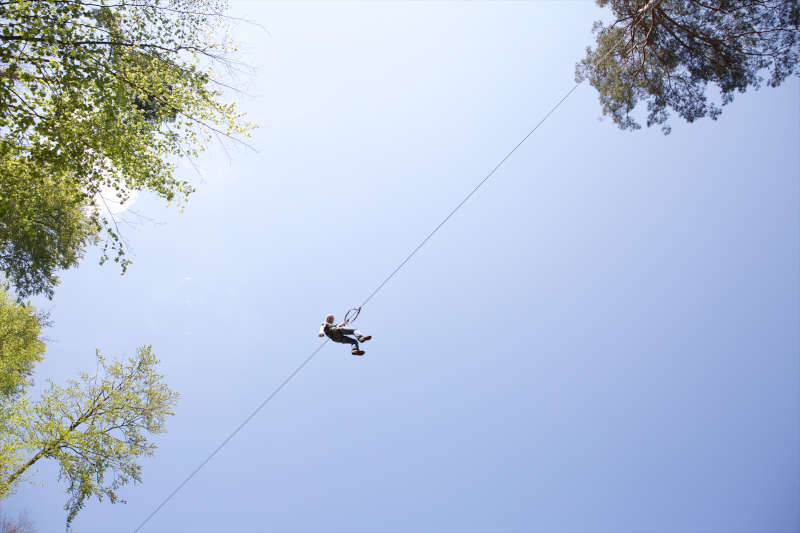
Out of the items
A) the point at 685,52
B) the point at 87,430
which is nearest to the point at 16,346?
the point at 87,430

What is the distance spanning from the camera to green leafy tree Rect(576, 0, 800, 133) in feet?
28.1

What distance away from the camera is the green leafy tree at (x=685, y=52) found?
8.55 m

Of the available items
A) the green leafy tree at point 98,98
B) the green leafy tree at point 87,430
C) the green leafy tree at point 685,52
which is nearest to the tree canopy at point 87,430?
the green leafy tree at point 87,430

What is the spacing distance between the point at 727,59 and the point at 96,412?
20082mm

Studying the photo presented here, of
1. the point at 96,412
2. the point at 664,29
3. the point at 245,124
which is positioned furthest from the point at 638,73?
the point at 96,412

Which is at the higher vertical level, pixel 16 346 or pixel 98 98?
pixel 98 98

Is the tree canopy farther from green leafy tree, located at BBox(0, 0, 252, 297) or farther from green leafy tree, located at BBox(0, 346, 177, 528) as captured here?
green leafy tree, located at BBox(0, 0, 252, 297)

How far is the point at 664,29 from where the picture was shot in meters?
9.56

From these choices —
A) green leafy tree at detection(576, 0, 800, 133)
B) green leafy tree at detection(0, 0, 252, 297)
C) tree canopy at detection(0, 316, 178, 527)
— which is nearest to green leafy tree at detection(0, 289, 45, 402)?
tree canopy at detection(0, 316, 178, 527)

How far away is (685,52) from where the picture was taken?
9.54 m

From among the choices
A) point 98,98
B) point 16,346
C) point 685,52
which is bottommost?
point 16,346

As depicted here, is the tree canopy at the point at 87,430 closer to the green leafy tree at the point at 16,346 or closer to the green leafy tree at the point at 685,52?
the green leafy tree at the point at 16,346

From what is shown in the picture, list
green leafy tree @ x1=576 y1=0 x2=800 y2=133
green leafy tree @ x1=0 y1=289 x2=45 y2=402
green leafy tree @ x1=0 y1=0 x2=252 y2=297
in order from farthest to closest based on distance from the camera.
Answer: green leafy tree @ x1=0 y1=289 x2=45 y2=402
green leafy tree @ x1=576 y1=0 x2=800 y2=133
green leafy tree @ x1=0 y1=0 x2=252 y2=297

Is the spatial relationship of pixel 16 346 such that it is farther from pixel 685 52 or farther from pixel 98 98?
pixel 685 52
